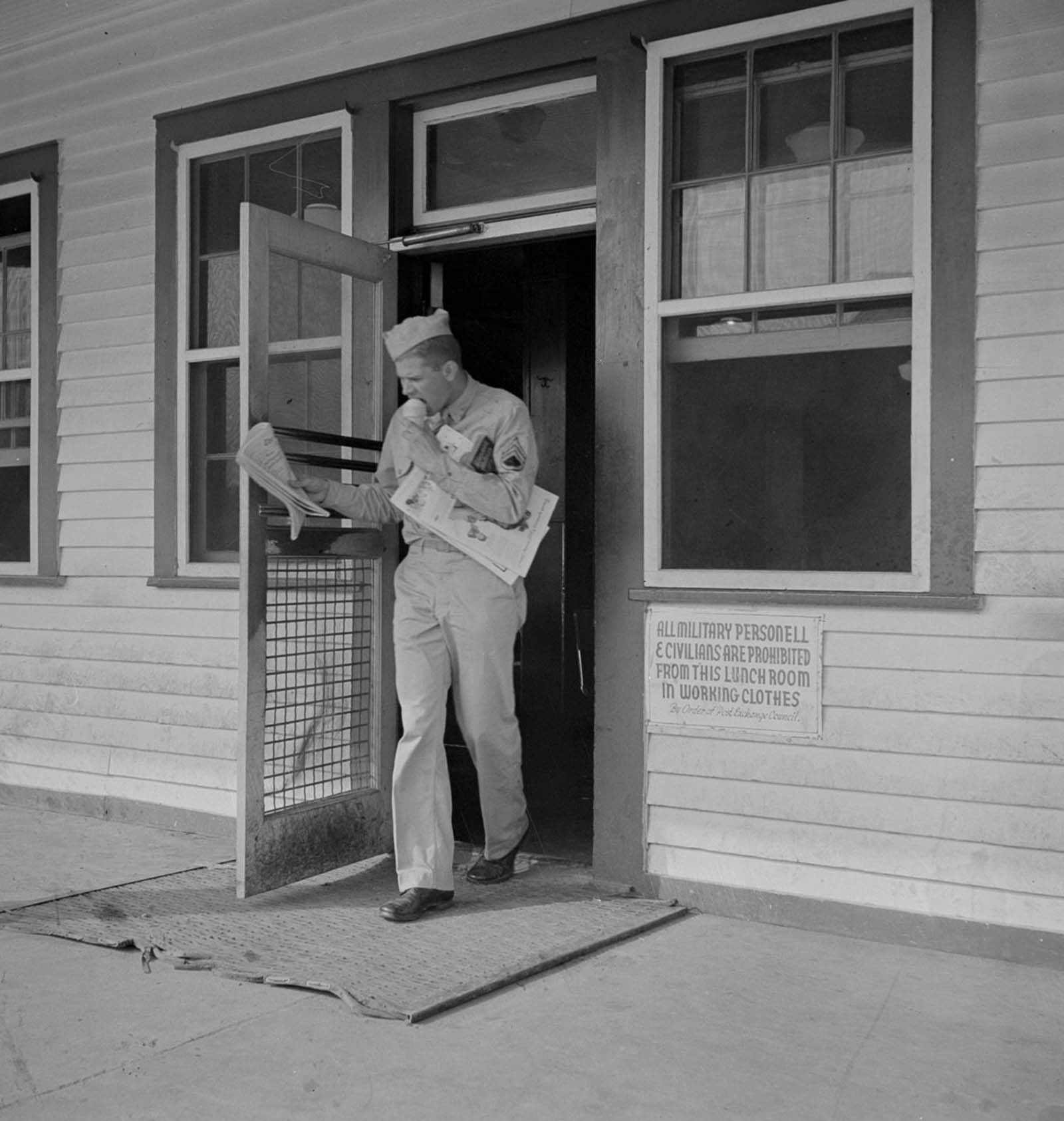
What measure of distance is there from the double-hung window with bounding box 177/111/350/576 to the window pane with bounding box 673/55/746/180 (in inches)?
58.7

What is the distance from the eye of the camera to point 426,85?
4852mm

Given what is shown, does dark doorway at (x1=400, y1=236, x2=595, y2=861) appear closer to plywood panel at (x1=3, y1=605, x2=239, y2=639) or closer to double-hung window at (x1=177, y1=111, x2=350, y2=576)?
double-hung window at (x1=177, y1=111, x2=350, y2=576)

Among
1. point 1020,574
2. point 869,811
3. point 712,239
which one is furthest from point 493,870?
point 712,239

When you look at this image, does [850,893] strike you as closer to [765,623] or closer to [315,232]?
[765,623]

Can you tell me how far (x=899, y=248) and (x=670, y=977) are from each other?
220cm

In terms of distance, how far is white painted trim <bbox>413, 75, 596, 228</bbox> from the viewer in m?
4.59

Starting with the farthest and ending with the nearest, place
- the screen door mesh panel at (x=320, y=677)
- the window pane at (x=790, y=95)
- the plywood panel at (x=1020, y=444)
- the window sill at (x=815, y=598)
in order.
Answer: the screen door mesh panel at (x=320, y=677) → the window pane at (x=790, y=95) → the window sill at (x=815, y=598) → the plywood panel at (x=1020, y=444)

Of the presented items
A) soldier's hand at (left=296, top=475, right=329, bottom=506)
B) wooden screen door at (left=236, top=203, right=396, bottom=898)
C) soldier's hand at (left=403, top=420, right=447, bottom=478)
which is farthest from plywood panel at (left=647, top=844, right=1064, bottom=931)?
soldier's hand at (left=296, top=475, right=329, bottom=506)

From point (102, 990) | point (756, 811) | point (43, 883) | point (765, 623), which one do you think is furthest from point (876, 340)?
point (43, 883)

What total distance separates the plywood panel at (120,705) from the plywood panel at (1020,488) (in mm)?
3070

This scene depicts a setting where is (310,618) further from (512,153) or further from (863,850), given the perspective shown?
(863,850)

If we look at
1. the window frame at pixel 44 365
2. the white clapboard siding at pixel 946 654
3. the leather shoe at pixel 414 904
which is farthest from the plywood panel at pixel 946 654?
the window frame at pixel 44 365

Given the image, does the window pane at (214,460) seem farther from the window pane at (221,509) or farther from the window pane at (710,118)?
the window pane at (710,118)

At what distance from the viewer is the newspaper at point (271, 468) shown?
4109mm
